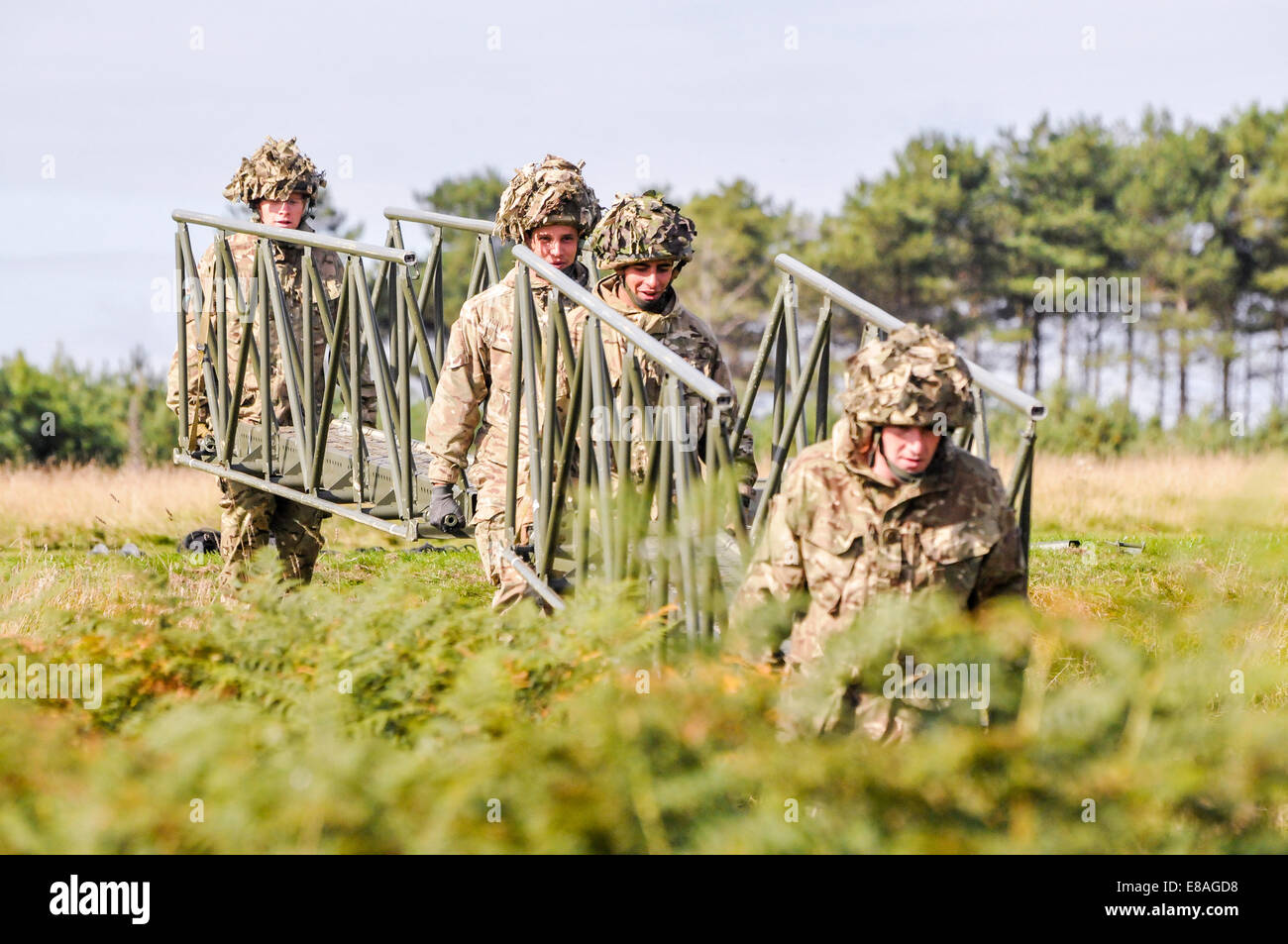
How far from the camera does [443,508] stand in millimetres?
6359

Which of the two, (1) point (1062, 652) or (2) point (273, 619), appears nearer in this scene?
(2) point (273, 619)

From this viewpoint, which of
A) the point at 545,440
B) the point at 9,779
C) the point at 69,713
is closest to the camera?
the point at 9,779

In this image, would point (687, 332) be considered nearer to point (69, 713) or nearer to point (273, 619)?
point (273, 619)

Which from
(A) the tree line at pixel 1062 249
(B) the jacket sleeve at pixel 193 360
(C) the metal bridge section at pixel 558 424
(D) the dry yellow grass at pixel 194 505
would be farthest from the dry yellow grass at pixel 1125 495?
(A) the tree line at pixel 1062 249

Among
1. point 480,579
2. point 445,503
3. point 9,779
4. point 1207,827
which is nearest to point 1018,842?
point 1207,827

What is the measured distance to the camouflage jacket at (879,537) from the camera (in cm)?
414

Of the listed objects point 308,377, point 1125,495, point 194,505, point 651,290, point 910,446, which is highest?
point 651,290

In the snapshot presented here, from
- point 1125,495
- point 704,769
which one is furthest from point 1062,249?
point 704,769

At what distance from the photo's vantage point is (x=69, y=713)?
15.2ft

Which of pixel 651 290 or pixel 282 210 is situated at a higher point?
pixel 282 210

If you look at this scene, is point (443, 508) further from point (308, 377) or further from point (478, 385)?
point (308, 377)

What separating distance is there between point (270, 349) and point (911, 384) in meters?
4.90

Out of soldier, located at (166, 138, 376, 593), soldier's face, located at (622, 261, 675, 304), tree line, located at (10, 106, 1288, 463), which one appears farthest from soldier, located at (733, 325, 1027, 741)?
tree line, located at (10, 106, 1288, 463)
